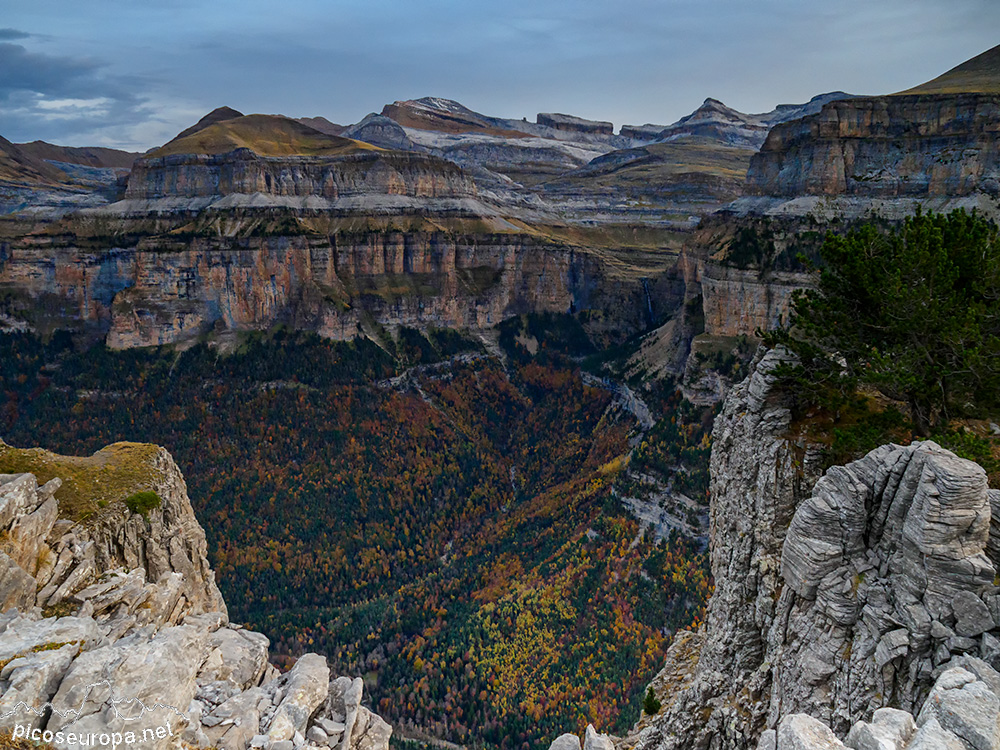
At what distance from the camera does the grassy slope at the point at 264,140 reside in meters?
A: 140

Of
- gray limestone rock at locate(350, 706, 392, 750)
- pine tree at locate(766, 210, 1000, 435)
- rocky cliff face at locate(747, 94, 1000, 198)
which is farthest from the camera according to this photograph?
rocky cliff face at locate(747, 94, 1000, 198)

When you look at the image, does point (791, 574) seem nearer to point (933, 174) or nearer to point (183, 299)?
point (933, 174)

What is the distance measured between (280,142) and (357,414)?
2977 inches

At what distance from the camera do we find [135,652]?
17.5 m

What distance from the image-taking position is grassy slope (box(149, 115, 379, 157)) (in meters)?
140

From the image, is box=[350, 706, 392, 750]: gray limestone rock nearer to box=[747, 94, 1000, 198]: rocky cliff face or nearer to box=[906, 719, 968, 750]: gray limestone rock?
box=[906, 719, 968, 750]: gray limestone rock

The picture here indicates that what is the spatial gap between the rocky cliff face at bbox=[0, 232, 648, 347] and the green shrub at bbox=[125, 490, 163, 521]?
9243 centimetres

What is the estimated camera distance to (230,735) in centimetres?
1911

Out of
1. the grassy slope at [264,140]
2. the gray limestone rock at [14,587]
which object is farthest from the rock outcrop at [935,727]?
the grassy slope at [264,140]

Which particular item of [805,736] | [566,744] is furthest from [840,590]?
[566,744]

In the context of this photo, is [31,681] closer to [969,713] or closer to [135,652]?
[135,652]

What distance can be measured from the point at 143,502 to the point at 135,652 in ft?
45.5

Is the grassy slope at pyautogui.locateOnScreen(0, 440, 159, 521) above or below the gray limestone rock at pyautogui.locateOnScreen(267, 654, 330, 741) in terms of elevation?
above

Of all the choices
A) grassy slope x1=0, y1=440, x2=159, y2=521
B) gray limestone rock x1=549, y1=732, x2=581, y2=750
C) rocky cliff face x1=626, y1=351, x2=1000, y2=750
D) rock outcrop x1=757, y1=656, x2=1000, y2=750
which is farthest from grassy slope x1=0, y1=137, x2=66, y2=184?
rock outcrop x1=757, y1=656, x2=1000, y2=750
